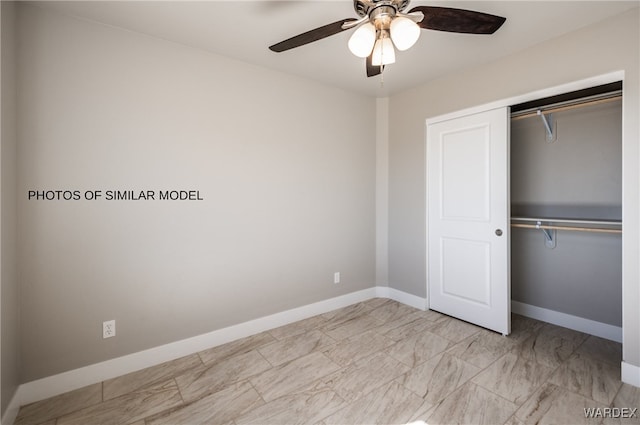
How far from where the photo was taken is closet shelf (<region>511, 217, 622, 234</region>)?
8.16ft

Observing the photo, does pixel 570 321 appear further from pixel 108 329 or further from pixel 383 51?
pixel 108 329

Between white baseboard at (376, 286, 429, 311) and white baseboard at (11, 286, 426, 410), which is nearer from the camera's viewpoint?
white baseboard at (11, 286, 426, 410)

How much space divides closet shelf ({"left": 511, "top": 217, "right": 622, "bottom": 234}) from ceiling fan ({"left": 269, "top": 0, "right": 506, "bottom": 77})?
6.19 ft

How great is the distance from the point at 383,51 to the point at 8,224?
233cm

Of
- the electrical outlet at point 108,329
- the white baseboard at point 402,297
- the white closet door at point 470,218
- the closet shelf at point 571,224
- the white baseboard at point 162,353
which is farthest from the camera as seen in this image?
the white baseboard at point 402,297

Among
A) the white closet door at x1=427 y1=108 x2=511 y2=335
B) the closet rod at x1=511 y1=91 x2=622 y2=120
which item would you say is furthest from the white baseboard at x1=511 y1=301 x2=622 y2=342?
the closet rod at x1=511 y1=91 x2=622 y2=120

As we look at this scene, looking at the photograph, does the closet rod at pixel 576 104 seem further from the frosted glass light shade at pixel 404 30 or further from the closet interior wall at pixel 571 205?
the frosted glass light shade at pixel 404 30

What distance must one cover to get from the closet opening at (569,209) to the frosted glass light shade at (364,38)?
78.9 inches

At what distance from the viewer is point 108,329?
2.20 metres

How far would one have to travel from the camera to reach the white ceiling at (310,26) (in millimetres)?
1993

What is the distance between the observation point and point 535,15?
2117 millimetres

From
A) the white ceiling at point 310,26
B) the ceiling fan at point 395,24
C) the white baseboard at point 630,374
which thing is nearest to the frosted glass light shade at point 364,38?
the ceiling fan at point 395,24

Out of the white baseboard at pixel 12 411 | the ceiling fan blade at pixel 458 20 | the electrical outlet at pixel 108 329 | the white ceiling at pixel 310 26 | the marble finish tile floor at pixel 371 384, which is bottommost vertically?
the marble finish tile floor at pixel 371 384

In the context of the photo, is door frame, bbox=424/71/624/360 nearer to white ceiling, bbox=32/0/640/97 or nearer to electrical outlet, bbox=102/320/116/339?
white ceiling, bbox=32/0/640/97
